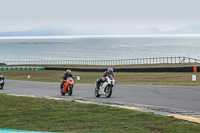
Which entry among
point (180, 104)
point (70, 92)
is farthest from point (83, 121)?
point (70, 92)

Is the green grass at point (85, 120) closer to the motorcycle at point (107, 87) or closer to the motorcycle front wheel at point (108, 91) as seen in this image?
the motorcycle at point (107, 87)

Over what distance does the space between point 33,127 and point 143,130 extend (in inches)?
101

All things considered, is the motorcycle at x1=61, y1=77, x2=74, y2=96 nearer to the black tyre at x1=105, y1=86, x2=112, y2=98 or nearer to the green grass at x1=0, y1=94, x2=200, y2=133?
the black tyre at x1=105, y1=86, x2=112, y2=98

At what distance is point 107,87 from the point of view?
1717 cm

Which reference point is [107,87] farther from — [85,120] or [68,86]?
[85,120]

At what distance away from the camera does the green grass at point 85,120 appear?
27.3 feet

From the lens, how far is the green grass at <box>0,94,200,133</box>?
8.31 m

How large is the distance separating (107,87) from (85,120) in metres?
7.57

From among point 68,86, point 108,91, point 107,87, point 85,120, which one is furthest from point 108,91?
point 85,120

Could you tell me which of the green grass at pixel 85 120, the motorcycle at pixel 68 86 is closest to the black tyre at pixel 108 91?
the motorcycle at pixel 68 86

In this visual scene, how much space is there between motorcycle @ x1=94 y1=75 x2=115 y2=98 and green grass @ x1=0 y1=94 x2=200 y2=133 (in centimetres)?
411

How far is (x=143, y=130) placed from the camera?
8000 millimetres

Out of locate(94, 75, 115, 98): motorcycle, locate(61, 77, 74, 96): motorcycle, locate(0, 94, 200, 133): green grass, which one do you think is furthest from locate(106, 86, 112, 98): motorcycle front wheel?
locate(0, 94, 200, 133): green grass

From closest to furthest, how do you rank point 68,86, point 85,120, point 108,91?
point 85,120 → point 108,91 → point 68,86
